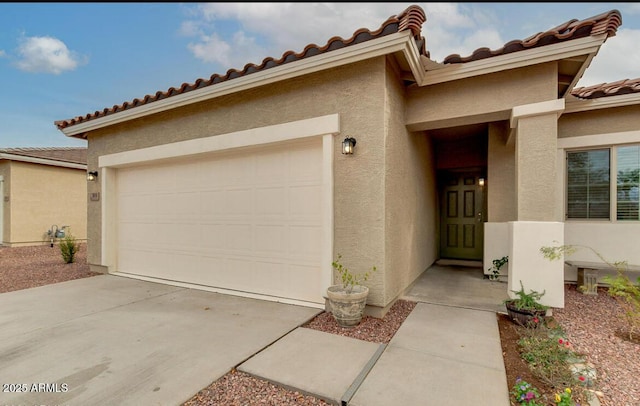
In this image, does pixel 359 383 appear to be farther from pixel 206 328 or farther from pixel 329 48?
pixel 329 48

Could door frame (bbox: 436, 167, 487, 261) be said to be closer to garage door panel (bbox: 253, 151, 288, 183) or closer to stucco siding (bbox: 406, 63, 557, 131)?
stucco siding (bbox: 406, 63, 557, 131)

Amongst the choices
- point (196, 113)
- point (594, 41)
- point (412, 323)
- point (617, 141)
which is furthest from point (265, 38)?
point (617, 141)

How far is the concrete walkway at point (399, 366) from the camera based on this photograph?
222 centimetres

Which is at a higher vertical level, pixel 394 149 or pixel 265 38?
pixel 265 38

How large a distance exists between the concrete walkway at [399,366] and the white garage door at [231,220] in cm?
141

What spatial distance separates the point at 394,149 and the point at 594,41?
257 cm

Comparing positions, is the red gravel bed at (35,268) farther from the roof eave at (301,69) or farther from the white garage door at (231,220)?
the roof eave at (301,69)

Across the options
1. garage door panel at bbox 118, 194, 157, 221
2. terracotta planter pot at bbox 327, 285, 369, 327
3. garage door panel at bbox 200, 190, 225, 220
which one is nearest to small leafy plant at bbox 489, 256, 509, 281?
terracotta planter pot at bbox 327, 285, 369, 327

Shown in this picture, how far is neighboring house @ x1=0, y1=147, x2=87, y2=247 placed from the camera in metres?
11.1

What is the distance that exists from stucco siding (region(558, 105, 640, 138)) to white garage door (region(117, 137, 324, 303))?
16.2 ft

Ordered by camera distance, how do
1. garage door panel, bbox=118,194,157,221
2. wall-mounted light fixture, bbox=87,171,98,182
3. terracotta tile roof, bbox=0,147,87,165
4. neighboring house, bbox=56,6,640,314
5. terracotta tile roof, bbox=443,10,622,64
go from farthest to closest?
terracotta tile roof, bbox=0,147,87,165, wall-mounted light fixture, bbox=87,171,98,182, garage door panel, bbox=118,194,157,221, neighboring house, bbox=56,6,640,314, terracotta tile roof, bbox=443,10,622,64

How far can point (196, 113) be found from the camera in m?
5.36

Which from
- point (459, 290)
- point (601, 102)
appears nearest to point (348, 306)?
point (459, 290)

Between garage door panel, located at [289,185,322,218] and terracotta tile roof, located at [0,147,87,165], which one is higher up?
terracotta tile roof, located at [0,147,87,165]
